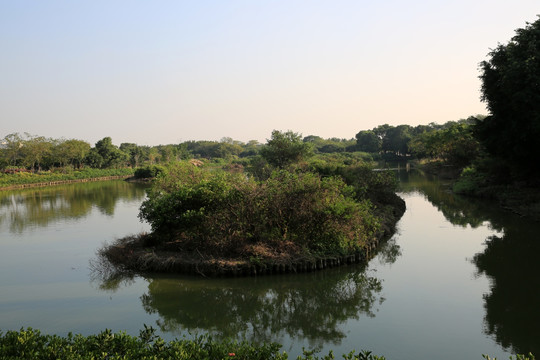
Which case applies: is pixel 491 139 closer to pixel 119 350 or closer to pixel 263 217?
pixel 263 217

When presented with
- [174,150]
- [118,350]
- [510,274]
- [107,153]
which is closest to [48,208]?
[118,350]

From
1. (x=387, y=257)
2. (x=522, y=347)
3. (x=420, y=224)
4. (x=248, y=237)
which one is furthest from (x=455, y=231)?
(x=522, y=347)

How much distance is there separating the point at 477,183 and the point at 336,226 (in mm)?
20184

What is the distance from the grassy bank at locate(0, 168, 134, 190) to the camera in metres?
51.4

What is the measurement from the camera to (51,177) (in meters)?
56.5

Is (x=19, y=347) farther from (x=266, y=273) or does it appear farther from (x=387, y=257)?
(x=387, y=257)

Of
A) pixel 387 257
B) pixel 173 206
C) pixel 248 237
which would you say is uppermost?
pixel 173 206

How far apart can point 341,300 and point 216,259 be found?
4.05 m

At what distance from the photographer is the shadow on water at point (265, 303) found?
9.02 meters

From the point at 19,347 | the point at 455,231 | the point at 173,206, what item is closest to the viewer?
the point at 19,347

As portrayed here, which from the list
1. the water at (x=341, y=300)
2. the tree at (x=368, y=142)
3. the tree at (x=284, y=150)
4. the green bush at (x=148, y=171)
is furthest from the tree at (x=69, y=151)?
the tree at (x=368, y=142)

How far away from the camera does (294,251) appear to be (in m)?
13.0

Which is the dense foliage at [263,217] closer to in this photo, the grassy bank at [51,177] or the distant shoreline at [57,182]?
the distant shoreline at [57,182]

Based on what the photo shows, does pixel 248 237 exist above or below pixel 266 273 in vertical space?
above
